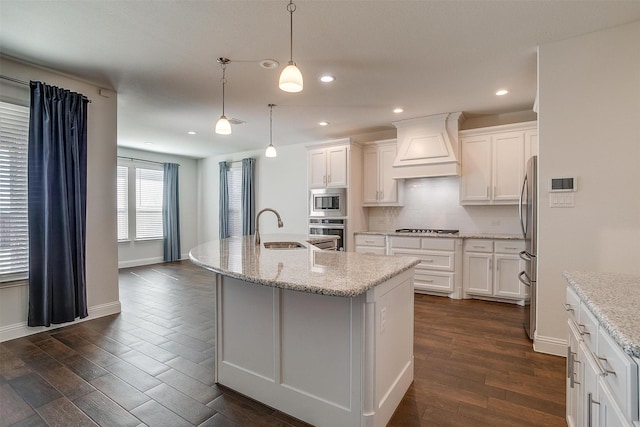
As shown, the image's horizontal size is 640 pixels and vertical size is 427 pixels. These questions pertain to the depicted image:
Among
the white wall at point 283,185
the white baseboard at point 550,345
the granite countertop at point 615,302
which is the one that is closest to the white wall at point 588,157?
the white baseboard at point 550,345

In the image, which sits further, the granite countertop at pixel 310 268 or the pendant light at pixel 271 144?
the pendant light at pixel 271 144

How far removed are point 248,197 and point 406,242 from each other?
3.91 m

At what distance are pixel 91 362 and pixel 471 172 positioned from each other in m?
4.89

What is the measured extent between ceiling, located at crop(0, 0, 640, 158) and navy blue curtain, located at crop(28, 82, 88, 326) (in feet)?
1.41

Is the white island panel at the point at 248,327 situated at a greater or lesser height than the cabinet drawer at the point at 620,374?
lesser

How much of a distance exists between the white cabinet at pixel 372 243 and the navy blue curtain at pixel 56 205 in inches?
145

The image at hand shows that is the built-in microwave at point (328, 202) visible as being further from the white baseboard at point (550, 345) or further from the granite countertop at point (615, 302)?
the granite countertop at point (615, 302)

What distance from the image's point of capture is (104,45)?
8.78ft

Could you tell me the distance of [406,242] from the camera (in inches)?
186

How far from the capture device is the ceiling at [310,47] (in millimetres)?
2217

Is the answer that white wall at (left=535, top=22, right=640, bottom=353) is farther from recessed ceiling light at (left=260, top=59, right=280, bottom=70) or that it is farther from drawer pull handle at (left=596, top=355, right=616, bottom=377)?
recessed ceiling light at (left=260, top=59, right=280, bottom=70)

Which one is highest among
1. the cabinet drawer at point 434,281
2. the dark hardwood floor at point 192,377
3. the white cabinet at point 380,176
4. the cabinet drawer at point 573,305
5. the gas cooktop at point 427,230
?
the white cabinet at point 380,176

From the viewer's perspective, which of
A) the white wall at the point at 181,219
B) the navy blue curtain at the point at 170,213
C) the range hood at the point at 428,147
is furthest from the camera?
the navy blue curtain at the point at 170,213

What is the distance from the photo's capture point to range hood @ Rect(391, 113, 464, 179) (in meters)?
4.49
